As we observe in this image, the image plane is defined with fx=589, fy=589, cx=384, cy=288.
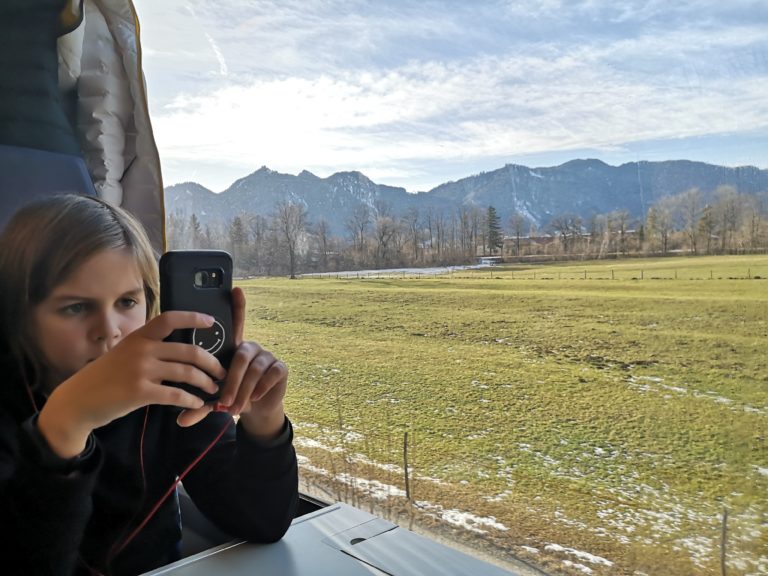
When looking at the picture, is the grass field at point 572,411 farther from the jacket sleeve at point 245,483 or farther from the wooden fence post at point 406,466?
the jacket sleeve at point 245,483

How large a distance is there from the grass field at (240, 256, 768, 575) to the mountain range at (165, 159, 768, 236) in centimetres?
14

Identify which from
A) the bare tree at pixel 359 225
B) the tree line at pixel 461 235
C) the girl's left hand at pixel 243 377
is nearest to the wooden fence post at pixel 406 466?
the tree line at pixel 461 235

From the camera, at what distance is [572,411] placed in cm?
123

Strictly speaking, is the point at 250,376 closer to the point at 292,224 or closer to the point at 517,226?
the point at 517,226

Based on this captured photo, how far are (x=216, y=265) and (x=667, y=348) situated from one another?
2.87 feet

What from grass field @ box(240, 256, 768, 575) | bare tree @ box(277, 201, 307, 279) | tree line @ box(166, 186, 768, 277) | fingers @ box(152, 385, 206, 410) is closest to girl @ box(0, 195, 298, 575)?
fingers @ box(152, 385, 206, 410)

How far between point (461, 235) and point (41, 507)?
1.22 metres

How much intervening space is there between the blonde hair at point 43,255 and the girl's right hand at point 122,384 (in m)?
0.27

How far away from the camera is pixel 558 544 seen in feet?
3.84

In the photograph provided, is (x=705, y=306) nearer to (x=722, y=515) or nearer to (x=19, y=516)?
(x=722, y=515)

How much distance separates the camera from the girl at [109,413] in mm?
599

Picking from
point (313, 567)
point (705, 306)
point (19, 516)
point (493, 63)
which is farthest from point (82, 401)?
point (493, 63)

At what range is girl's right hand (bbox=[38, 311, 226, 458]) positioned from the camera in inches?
23.0

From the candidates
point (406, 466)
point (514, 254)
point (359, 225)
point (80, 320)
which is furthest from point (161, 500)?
point (359, 225)
